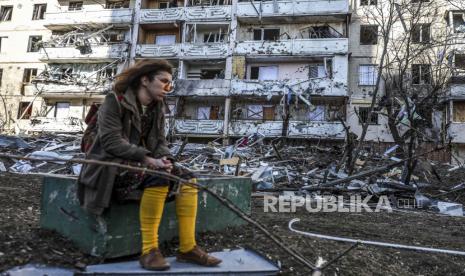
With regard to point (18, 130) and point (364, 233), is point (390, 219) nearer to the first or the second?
point (364, 233)

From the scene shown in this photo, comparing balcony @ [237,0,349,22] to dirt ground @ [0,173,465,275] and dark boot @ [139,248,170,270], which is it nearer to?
dirt ground @ [0,173,465,275]

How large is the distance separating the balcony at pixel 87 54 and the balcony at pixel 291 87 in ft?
32.1

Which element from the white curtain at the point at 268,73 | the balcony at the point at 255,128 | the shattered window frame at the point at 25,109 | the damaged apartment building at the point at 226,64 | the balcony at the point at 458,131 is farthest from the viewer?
the shattered window frame at the point at 25,109

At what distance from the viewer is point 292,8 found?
26.8 m

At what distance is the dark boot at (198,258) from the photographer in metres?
2.72

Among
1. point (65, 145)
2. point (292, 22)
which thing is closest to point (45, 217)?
point (65, 145)

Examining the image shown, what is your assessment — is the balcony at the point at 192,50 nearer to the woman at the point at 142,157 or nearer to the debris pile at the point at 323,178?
the debris pile at the point at 323,178

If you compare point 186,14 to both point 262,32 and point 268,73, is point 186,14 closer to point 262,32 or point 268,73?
point 262,32

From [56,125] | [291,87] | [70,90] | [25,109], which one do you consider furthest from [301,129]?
[25,109]

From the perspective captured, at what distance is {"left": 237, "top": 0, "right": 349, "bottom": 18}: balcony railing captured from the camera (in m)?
26.3

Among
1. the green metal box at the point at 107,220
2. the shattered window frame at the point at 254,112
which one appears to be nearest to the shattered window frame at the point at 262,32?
the shattered window frame at the point at 254,112

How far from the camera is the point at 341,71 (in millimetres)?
25656

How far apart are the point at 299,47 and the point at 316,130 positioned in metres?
5.74

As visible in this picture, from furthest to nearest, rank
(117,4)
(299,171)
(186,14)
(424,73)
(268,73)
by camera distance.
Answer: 1. (117,4)
2. (186,14)
3. (268,73)
4. (424,73)
5. (299,171)
